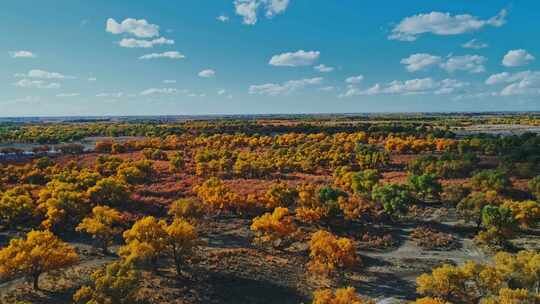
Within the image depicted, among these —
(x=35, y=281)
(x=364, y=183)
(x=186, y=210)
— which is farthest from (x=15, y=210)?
(x=364, y=183)

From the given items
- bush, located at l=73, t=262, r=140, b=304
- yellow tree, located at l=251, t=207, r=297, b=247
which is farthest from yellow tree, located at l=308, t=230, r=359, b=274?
bush, located at l=73, t=262, r=140, b=304

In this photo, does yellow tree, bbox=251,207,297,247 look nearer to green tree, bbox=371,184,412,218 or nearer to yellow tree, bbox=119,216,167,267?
yellow tree, bbox=119,216,167,267

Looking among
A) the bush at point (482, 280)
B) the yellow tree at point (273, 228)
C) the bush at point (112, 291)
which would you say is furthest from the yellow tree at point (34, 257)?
the bush at point (482, 280)

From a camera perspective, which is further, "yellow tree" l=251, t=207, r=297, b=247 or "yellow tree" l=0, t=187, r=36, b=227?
"yellow tree" l=0, t=187, r=36, b=227

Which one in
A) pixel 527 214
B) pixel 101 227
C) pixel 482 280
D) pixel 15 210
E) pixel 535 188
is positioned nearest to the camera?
pixel 482 280

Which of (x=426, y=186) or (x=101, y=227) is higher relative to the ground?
(x=426, y=186)

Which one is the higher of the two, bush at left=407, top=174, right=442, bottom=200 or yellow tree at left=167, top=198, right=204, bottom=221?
bush at left=407, top=174, right=442, bottom=200

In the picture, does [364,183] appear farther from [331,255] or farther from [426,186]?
[331,255]

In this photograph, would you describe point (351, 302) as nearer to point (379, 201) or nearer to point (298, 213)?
point (298, 213)

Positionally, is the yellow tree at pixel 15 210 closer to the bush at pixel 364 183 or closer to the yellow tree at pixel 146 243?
the yellow tree at pixel 146 243
